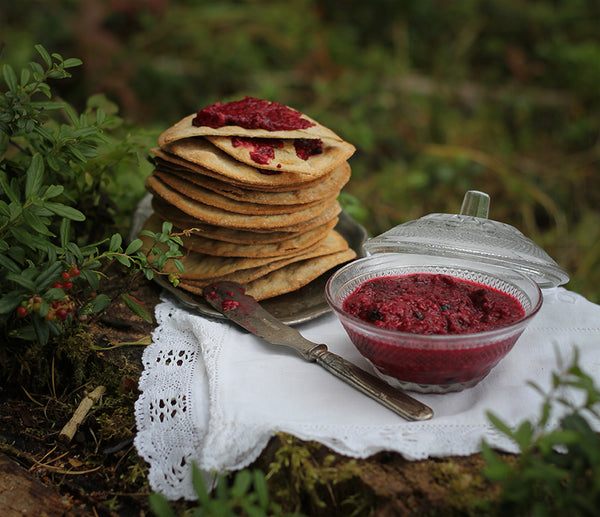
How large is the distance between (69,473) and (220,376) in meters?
0.57

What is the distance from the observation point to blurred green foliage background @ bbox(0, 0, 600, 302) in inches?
215

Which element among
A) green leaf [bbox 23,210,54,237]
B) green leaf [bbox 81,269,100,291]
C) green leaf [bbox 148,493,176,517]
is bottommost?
green leaf [bbox 81,269,100,291]

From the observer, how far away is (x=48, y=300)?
1.65 meters

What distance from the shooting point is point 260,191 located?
2.27 metres

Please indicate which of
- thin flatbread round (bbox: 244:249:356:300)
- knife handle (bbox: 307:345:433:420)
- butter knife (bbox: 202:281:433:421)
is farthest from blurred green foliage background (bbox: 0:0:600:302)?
knife handle (bbox: 307:345:433:420)

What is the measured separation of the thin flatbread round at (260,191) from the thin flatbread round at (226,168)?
0.13ft

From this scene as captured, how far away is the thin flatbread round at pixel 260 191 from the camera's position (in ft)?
7.31

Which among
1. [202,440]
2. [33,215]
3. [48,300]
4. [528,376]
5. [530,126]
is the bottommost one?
[530,126]

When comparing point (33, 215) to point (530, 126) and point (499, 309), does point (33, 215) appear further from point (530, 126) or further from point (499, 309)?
point (530, 126)

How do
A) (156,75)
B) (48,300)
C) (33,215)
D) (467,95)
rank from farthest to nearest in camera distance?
(467,95), (156,75), (33,215), (48,300)

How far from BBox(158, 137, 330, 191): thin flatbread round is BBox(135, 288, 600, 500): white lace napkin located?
0.57 m

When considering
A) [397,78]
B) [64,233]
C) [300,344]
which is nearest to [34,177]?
[64,233]

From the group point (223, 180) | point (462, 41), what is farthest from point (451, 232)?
point (462, 41)

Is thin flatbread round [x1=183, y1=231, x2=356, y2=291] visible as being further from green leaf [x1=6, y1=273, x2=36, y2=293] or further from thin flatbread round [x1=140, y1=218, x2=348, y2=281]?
green leaf [x1=6, y1=273, x2=36, y2=293]
